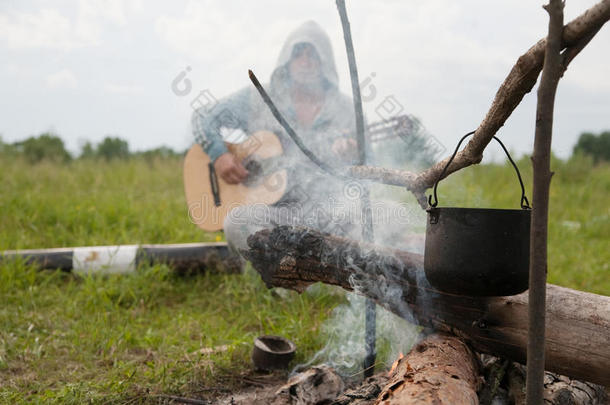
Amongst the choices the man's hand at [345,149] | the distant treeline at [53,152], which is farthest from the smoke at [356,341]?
the distant treeline at [53,152]

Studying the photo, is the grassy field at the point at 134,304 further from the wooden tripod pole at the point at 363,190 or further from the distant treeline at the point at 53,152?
the distant treeline at the point at 53,152

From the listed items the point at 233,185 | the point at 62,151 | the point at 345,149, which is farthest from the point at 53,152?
the point at 345,149

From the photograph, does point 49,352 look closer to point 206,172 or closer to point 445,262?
point 206,172

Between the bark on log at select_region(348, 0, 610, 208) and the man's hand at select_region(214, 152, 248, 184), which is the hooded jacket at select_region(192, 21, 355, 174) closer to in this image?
the man's hand at select_region(214, 152, 248, 184)

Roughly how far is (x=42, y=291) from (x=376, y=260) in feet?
10.4

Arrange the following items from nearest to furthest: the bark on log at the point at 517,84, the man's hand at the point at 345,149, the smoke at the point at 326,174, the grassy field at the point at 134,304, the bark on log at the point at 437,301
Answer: the bark on log at the point at 517,84 < the bark on log at the point at 437,301 < the grassy field at the point at 134,304 < the smoke at the point at 326,174 < the man's hand at the point at 345,149

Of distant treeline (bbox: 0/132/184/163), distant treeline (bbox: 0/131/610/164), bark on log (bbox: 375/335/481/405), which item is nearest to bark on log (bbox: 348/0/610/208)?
bark on log (bbox: 375/335/481/405)

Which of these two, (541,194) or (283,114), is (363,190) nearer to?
(541,194)

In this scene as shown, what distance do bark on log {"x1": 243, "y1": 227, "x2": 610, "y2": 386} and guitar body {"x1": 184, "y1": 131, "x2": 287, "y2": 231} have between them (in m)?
1.65

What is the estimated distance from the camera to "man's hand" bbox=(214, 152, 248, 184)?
4.29 m

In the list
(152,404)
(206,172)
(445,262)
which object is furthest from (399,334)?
(206,172)

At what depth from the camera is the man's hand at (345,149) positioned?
13.0ft

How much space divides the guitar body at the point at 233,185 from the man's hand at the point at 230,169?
A: 1.8 inches

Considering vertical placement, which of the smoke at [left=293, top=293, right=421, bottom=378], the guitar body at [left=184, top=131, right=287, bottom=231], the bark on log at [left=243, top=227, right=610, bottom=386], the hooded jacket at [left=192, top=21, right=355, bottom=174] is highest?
the hooded jacket at [left=192, top=21, right=355, bottom=174]
